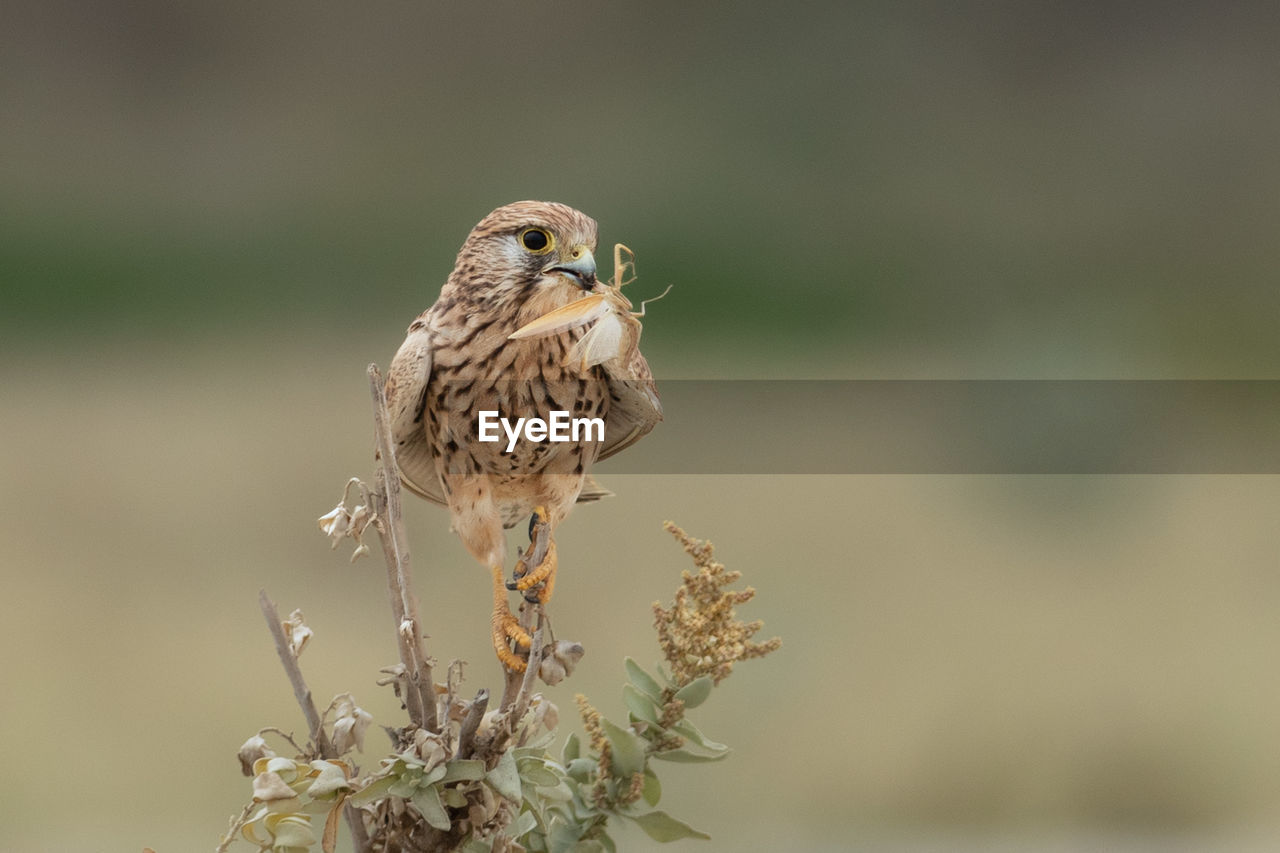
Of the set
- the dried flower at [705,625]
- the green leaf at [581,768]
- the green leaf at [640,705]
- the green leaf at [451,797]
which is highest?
the dried flower at [705,625]

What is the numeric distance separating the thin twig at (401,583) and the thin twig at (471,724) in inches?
0.7

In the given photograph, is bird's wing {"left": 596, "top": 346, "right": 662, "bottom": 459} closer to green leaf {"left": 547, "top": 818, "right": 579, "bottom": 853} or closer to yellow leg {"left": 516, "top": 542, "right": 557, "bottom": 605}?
yellow leg {"left": 516, "top": 542, "right": 557, "bottom": 605}

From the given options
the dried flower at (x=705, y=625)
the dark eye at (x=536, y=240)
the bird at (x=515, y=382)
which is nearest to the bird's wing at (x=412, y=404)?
the bird at (x=515, y=382)

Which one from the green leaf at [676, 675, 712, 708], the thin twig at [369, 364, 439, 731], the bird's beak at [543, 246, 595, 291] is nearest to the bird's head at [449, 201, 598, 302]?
the bird's beak at [543, 246, 595, 291]

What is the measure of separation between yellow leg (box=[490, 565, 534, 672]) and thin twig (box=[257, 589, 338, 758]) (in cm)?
12

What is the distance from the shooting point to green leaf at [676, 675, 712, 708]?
0.64 metres

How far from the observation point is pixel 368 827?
0.62 metres

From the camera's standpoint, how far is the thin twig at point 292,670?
0.58 metres

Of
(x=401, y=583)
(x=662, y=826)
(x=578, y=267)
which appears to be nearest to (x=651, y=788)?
(x=662, y=826)

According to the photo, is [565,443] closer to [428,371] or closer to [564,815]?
[428,371]

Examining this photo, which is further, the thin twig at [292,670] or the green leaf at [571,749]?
the green leaf at [571,749]

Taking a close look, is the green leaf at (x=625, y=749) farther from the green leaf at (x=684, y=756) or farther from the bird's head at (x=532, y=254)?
the bird's head at (x=532, y=254)

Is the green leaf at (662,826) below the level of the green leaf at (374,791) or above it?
above

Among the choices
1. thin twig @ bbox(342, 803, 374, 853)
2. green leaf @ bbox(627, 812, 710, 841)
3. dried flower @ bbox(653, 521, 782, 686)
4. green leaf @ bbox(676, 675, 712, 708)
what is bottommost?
thin twig @ bbox(342, 803, 374, 853)
